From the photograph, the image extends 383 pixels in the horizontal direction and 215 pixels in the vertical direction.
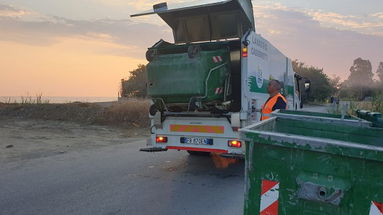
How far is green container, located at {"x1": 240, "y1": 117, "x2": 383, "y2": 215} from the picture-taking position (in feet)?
6.90

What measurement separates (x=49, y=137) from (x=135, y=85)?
21277 mm

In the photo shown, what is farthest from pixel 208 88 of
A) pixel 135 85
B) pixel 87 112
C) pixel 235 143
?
pixel 135 85

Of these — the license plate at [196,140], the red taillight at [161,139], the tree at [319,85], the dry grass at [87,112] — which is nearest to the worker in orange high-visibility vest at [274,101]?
the license plate at [196,140]

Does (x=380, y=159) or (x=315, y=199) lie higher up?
(x=380, y=159)

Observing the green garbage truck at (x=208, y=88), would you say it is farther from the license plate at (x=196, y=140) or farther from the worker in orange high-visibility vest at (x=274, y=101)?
the worker in orange high-visibility vest at (x=274, y=101)

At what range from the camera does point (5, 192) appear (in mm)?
5230

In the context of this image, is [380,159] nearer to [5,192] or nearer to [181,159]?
[5,192]

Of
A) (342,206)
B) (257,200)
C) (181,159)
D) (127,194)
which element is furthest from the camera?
(181,159)

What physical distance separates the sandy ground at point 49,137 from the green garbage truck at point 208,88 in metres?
3.75

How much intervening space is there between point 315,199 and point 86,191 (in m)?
3.94

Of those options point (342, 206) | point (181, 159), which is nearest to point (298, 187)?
point (342, 206)

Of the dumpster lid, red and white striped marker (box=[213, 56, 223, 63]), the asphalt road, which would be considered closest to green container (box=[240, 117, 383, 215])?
the asphalt road

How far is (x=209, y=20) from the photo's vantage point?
7988 mm

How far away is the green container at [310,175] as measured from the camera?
210 cm
